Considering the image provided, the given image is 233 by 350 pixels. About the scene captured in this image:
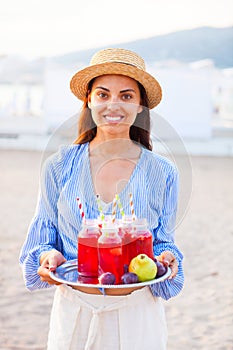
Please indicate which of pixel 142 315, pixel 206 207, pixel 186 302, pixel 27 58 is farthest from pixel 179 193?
pixel 27 58

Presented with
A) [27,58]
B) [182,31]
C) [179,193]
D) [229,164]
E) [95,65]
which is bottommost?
[179,193]

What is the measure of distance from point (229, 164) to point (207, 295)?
27.7 feet

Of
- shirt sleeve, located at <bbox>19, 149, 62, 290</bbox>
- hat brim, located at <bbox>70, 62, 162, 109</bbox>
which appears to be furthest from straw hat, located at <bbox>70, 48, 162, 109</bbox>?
shirt sleeve, located at <bbox>19, 149, 62, 290</bbox>

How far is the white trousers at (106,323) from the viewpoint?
4.92ft

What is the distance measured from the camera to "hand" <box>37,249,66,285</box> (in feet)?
4.86

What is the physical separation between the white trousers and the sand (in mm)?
1626

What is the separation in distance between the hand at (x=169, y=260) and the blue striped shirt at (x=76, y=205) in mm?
47

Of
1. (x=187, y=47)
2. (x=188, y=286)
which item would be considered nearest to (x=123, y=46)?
(x=187, y=47)

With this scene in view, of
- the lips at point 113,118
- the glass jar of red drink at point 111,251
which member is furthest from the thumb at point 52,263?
Answer: the lips at point 113,118

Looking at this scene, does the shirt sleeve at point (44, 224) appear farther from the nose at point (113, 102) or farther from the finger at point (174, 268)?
the finger at point (174, 268)

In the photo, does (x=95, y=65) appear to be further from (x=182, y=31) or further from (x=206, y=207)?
(x=182, y=31)

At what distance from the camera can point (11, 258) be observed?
4.79 meters

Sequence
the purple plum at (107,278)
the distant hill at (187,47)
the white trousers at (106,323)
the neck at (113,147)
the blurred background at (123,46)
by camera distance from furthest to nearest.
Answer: the distant hill at (187,47)
the blurred background at (123,46)
the neck at (113,147)
the white trousers at (106,323)
the purple plum at (107,278)

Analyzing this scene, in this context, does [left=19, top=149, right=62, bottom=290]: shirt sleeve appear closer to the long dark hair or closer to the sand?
the long dark hair
